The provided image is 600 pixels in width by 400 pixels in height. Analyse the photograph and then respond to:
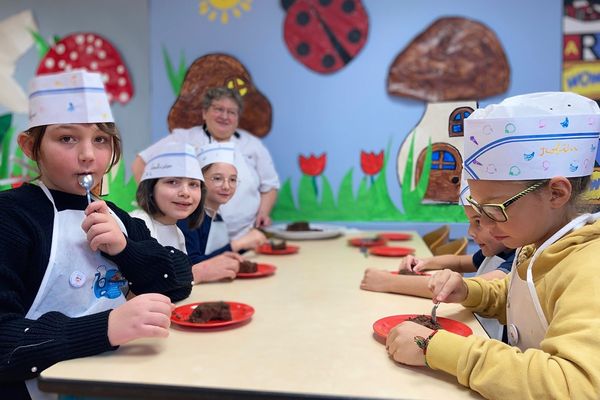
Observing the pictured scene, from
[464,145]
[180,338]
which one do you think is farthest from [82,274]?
[464,145]

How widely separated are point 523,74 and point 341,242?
175cm

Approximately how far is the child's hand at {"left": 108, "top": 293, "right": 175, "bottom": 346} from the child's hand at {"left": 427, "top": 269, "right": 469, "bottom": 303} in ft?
2.34

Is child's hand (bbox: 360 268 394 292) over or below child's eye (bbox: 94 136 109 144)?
below

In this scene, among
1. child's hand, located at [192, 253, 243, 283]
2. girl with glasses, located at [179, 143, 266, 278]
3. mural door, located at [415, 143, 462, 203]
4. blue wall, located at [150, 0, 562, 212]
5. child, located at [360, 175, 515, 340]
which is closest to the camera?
mural door, located at [415, 143, 462, 203]

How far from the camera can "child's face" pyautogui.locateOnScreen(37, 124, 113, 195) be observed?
1.22 meters

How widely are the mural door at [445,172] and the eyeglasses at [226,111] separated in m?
1.54

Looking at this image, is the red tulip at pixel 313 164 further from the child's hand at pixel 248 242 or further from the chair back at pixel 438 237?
the child's hand at pixel 248 242

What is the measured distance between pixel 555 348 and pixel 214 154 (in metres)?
1.70

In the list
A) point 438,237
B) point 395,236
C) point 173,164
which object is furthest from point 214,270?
point 438,237

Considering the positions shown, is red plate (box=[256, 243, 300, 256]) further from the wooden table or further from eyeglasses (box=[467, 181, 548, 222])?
eyeglasses (box=[467, 181, 548, 222])

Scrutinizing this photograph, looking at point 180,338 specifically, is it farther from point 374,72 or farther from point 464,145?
point 374,72

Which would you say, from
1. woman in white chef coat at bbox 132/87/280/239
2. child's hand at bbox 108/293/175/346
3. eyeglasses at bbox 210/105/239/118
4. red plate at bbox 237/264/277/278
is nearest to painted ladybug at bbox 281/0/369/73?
woman in white chef coat at bbox 132/87/280/239

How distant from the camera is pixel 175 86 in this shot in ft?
12.3

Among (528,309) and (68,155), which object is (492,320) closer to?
(528,309)
